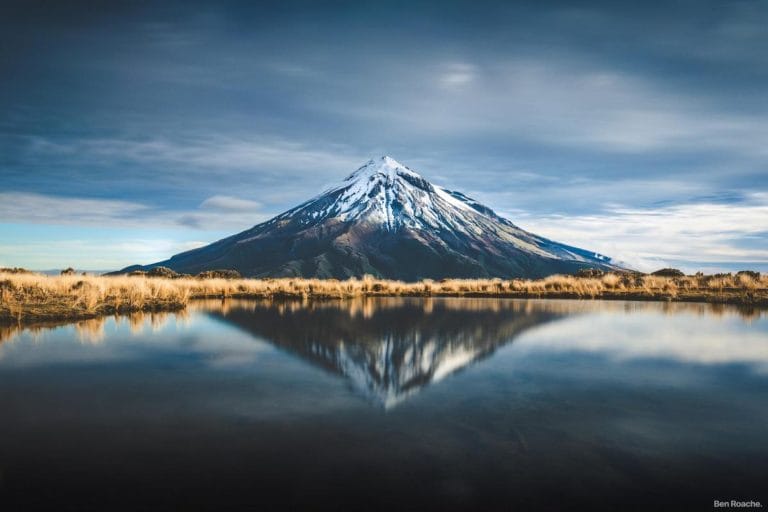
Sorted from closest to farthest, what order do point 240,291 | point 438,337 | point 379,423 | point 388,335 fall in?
point 379,423 < point 438,337 < point 388,335 < point 240,291

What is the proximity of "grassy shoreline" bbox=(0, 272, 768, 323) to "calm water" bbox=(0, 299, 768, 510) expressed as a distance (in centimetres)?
683

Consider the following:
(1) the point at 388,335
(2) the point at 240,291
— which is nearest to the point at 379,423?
(1) the point at 388,335

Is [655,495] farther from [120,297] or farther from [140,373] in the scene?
[120,297]

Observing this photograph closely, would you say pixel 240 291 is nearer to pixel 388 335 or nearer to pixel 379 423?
pixel 388 335

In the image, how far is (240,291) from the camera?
121 feet

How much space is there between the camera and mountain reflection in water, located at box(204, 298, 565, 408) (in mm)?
10578

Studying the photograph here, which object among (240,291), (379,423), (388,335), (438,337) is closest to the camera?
(379,423)

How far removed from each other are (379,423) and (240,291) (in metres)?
31.1

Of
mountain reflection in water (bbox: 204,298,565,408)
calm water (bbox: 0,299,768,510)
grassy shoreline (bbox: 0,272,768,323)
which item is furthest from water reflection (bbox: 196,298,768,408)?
grassy shoreline (bbox: 0,272,768,323)

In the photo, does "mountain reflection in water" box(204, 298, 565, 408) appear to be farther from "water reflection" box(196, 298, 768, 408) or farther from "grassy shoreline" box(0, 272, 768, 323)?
"grassy shoreline" box(0, 272, 768, 323)

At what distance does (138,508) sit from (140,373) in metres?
6.18

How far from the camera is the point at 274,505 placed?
5020 mm

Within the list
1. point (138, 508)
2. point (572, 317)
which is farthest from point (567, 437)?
point (572, 317)

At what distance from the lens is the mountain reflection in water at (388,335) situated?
10578 millimetres
